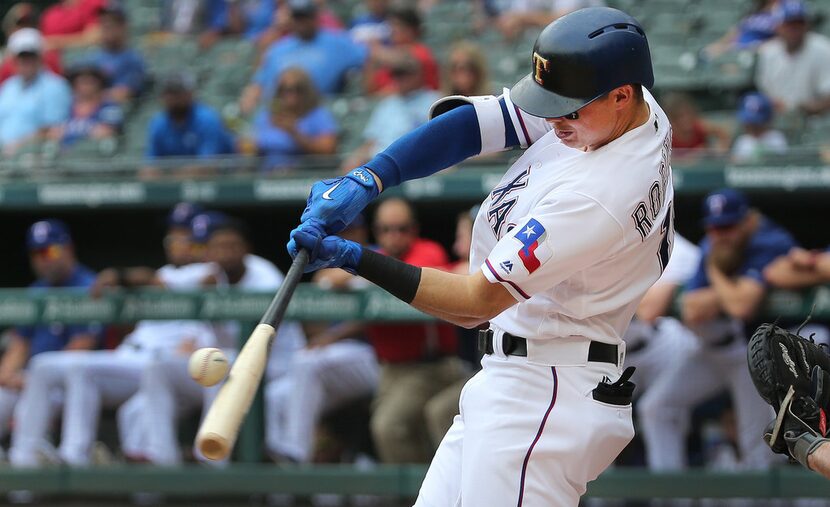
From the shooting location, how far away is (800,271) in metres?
5.05

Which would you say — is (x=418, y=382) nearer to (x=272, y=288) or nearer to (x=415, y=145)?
(x=272, y=288)

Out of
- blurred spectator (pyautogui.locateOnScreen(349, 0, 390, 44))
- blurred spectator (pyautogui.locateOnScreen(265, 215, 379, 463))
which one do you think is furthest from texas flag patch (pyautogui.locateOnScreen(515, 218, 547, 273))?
blurred spectator (pyautogui.locateOnScreen(349, 0, 390, 44))

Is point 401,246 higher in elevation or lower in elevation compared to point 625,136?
lower

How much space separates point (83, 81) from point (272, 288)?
2.89 m

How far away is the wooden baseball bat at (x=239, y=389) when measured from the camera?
7.54 ft

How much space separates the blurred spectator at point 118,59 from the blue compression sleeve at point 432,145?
18.4 feet

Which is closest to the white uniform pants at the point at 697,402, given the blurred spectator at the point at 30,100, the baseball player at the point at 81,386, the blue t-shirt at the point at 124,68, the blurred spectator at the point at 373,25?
the baseball player at the point at 81,386

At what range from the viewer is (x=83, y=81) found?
26.2ft

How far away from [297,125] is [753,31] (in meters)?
2.58

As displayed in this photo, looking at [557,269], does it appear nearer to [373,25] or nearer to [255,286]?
[255,286]

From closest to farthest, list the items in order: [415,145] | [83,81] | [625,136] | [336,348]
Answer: [625,136]
[415,145]
[336,348]
[83,81]

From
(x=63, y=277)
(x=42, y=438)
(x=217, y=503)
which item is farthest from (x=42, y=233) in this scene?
(x=217, y=503)

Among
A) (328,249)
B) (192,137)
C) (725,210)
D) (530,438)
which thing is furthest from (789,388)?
(192,137)

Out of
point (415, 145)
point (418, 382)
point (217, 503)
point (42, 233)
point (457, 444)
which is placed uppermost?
point (415, 145)
